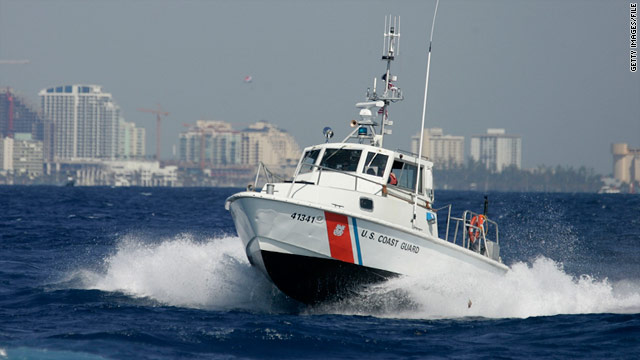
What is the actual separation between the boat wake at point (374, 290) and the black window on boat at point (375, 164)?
2.15 metres

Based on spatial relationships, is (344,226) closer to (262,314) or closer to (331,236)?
(331,236)

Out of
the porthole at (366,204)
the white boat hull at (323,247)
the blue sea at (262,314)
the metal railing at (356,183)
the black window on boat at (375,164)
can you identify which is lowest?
the blue sea at (262,314)

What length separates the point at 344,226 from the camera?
13.4m

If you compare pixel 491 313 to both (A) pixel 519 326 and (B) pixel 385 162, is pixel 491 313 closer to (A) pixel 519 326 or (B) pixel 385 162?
(A) pixel 519 326

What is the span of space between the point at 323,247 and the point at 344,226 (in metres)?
0.50

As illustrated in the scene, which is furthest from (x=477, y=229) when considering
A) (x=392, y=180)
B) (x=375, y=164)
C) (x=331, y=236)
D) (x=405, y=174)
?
(x=331, y=236)

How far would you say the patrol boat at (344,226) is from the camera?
13.4 metres

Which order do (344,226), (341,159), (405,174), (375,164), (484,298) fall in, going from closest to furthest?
(344,226), (484,298), (375,164), (341,159), (405,174)

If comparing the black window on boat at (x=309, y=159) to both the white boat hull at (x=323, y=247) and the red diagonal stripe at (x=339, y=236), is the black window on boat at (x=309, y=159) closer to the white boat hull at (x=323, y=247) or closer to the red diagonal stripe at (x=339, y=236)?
the white boat hull at (x=323, y=247)

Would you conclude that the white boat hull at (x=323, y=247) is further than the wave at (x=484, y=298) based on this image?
No

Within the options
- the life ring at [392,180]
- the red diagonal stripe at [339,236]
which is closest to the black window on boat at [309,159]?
the life ring at [392,180]

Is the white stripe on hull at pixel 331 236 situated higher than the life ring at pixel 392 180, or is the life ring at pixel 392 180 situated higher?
the life ring at pixel 392 180

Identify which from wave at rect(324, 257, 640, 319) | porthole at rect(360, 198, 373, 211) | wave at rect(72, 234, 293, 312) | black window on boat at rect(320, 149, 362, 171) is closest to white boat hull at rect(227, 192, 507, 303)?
wave at rect(324, 257, 640, 319)

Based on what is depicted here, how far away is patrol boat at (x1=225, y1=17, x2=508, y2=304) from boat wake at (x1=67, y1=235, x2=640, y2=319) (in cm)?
26
